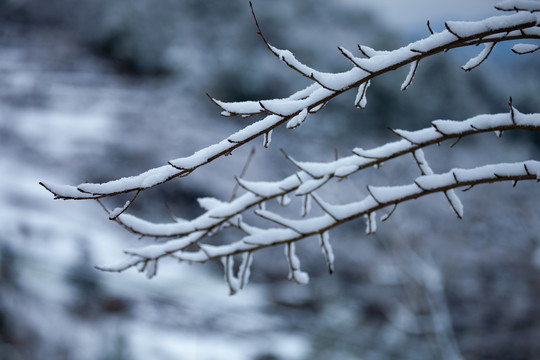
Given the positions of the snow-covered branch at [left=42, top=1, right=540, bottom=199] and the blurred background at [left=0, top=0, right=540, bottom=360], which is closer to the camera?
the snow-covered branch at [left=42, top=1, right=540, bottom=199]

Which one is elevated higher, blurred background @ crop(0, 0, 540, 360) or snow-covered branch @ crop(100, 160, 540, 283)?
blurred background @ crop(0, 0, 540, 360)

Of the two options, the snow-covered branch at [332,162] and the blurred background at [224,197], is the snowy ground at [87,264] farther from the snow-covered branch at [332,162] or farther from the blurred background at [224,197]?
the snow-covered branch at [332,162]

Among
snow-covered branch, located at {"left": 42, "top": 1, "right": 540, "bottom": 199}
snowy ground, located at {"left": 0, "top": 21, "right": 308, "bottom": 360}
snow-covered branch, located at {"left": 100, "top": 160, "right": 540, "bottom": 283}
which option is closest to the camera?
snow-covered branch, located at {"left": 42, "top": 1, "right": 540, "bottom": 199}

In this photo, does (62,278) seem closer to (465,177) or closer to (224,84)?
(465,177)

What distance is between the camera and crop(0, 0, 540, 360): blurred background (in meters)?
3.45

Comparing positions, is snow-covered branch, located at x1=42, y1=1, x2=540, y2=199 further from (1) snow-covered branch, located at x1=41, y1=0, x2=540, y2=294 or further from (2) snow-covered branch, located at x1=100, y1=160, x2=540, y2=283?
(2) snow-covered branch, located at x1=100, y1=160, x2=540, y2=283

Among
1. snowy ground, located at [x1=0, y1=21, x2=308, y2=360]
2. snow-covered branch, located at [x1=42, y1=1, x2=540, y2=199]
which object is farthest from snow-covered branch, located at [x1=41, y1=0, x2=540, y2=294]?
snowy ground, located at [x1=0, y1=21, x2=308, y2=360]

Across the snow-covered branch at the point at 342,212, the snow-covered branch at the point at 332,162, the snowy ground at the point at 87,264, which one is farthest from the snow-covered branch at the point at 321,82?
the snowy ground at the point at 87,264

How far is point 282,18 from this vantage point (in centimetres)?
939

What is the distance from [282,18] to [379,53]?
9183mm

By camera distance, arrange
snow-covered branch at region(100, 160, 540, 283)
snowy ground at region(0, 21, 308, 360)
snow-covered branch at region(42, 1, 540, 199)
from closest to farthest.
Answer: snow-covered branch at region(42, 1, 540, 199) < snow-covered branch at region(100, 160, 540, 283) < snowy ground at region(0, 21, 308, 360)

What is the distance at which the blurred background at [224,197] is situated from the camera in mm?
3447

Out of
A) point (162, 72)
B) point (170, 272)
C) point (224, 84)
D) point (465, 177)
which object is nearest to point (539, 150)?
point (224, 84)

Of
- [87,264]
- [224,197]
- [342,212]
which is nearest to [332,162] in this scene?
[342,212]
